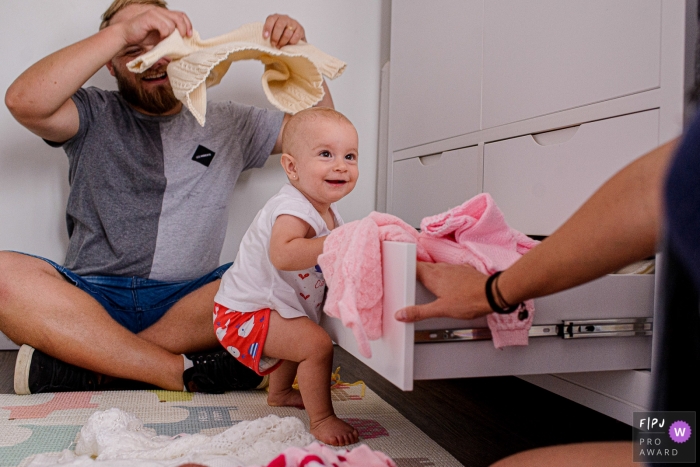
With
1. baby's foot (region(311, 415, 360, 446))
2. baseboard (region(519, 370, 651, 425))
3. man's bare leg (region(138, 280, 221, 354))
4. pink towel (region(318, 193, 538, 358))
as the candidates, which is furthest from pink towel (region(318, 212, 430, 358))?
man's bare leg (region(138, 280, 221, 354))

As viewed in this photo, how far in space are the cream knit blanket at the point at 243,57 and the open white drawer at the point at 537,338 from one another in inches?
28.9

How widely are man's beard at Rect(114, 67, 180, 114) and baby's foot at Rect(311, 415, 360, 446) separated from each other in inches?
37.4

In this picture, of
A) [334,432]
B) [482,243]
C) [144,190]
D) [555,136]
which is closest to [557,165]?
[555,136]

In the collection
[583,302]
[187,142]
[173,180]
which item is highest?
[187,142]

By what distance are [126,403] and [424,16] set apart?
1204 millimetres

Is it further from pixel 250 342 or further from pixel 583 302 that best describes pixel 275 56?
pixel 583 302

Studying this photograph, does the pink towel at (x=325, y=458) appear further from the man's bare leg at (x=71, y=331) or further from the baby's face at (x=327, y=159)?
the man's bare leg at (x=71, y=331)

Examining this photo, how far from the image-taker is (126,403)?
121 cm

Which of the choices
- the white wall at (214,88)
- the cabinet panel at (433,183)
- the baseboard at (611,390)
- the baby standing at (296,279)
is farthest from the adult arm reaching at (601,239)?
the white wall at (214,88)

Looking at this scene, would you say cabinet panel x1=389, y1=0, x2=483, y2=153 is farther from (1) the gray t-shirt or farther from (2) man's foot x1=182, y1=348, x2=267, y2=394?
(2) man's foot x1=182, y1=348, x2=267, y2=394

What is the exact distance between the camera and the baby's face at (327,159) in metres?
1.12

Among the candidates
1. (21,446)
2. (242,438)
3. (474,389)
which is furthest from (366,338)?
(474,389)

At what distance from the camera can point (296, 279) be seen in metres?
1.14

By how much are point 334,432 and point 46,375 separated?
68 centimetres
